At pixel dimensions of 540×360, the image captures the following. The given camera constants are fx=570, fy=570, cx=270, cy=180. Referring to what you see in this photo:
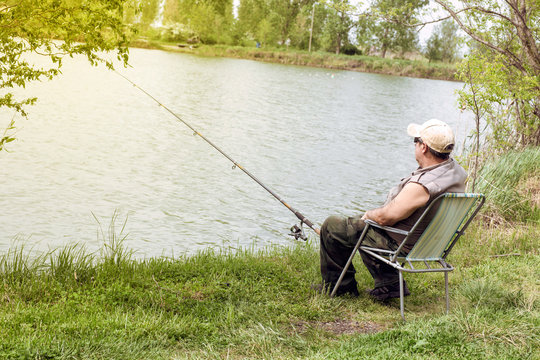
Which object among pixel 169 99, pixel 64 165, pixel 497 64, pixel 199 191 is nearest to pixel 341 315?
pixel 497 64

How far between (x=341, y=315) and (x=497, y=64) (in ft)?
16.4

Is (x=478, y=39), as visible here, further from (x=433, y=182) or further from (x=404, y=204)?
(x=404, y=204)

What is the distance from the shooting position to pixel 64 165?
9961mm

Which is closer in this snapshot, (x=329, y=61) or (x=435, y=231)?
(x=435, y=231)

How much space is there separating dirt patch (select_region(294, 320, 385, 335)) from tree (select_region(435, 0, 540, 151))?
4412 mm

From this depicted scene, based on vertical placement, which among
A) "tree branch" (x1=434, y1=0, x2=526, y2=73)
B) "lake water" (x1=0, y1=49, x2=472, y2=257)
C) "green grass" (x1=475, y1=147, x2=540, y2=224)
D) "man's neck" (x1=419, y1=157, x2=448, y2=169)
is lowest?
"lake water" (x1=0, y1=49, x2=472, y2=257)

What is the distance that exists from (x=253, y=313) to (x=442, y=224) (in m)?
1.41

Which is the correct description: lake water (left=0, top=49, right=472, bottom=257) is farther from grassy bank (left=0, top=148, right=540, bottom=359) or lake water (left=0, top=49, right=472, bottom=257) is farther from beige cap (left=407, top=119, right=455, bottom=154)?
beige cap (left=407, top=119, right=455, bottom=154)

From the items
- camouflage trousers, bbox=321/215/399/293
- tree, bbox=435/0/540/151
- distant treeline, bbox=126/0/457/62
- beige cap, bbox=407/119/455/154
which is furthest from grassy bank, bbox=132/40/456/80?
beige cap, bbox=407/119/455/154

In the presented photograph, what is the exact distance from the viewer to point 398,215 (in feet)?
12.5

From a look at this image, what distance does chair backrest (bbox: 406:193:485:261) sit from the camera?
3.60m

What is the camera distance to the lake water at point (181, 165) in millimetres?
7414

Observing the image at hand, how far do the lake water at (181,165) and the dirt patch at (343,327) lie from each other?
9.41 ft

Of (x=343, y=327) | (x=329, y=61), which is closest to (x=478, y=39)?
(x=343, y=327)
